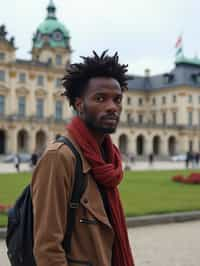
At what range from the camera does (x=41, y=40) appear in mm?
64250

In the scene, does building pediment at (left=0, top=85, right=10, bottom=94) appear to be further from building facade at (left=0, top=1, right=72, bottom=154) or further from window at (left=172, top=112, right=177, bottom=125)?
window at (left=172, top=112, right=177, bottom=125)

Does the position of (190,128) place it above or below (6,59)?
below

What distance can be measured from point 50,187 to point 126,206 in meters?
8.76

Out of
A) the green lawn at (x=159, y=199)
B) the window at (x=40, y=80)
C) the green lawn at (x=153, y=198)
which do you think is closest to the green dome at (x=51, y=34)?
the window at (x=40, y=80)

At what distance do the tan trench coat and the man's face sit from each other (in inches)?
10.5

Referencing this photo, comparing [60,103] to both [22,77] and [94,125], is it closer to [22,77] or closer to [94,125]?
[22,77]

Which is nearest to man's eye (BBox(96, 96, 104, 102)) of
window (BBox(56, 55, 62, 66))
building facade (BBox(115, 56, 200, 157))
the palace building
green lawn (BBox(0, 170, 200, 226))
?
green lawn (BBox(0, 170, 200, 226))

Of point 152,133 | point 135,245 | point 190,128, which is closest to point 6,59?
point 152,133

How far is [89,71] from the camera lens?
9.55 ft

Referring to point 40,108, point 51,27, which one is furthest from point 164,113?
point 51,27

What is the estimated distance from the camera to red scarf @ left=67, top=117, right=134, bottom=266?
2750 millimetres

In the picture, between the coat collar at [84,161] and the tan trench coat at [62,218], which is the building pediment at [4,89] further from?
the tan trench coat at [62,218]

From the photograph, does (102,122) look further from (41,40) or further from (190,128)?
(190,128)

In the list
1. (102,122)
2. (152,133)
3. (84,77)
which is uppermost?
(84,77)
